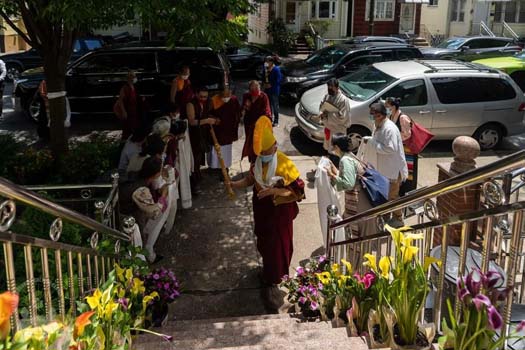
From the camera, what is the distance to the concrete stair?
3678 millimetres

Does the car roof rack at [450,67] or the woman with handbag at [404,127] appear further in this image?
the car roof rack at [450,67]

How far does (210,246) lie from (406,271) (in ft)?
14.1

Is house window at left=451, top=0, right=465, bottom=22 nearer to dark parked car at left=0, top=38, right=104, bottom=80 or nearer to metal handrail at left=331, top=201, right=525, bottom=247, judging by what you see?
dark parked car at left=0, top=38, right=104, bottom=80

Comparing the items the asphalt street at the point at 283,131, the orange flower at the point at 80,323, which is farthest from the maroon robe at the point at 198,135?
the orange flower at the point at 80,323

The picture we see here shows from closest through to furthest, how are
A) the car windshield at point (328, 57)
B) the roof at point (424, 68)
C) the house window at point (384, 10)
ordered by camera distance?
the roof at point (424, 68), the car windshield at point (328, 57), the house window at point (384, 10)

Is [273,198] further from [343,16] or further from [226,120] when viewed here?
[343,16]

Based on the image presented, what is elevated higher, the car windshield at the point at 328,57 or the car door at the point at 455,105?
the car windshield at the point at 328,57

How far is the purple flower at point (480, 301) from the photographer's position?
91.5 inches

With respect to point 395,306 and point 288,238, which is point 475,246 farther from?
point 395,306

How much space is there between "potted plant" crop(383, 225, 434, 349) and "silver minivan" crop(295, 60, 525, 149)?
7408mm

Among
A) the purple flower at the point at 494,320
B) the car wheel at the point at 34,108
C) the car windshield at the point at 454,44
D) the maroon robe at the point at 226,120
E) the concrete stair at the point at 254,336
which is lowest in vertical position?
the concrete stair at the point at 254,336

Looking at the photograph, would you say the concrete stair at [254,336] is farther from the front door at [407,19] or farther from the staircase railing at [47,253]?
the front door at [407,19]

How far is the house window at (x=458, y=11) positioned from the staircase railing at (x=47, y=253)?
35.0 metres

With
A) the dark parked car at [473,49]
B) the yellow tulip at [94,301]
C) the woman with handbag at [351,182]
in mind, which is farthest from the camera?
the dark parked car at [473,49]
